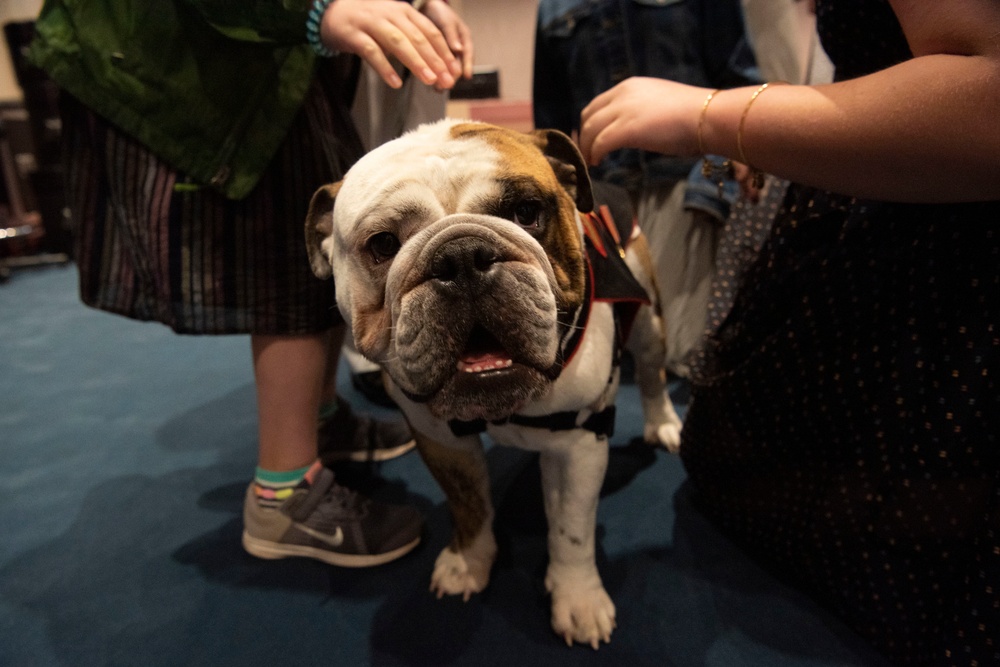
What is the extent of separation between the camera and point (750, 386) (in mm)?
1172

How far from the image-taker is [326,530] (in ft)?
4.15

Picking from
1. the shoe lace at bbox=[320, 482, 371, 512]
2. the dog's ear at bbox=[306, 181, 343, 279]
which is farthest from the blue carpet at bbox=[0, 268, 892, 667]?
the dog's ear at bbox=[306, 181, 343, 279]

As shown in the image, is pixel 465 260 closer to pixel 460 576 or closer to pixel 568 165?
pixel 568 165

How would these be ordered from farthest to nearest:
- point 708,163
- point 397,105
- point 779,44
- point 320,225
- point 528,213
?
point 779,44 < point 397,105 < point 708,163 < point 320,225 < point 528,213

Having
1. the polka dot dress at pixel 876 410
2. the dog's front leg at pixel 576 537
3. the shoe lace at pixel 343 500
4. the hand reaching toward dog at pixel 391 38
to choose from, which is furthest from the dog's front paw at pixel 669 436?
the hand reaching toward dog at pixel 391 38

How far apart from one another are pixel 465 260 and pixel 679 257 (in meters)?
1.61

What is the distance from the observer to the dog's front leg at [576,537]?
988 millimetres

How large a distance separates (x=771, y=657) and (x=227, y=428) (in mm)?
1626

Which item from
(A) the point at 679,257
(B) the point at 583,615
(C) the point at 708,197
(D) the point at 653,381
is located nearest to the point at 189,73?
(B) the point at 583,615

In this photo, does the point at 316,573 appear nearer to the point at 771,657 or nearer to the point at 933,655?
the point at 771,657

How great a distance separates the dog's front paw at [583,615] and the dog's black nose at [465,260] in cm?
64

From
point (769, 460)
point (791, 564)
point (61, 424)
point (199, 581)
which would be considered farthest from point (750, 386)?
point (61, 424)

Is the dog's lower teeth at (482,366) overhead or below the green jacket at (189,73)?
below

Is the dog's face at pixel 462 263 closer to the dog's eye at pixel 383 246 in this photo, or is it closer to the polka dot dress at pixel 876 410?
the dog's eye at pixel 383 246
